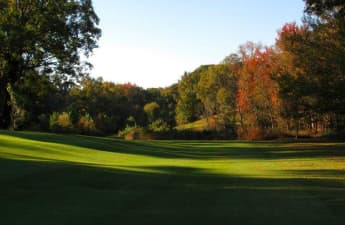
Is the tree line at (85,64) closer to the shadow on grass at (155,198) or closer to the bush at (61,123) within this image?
the bush at (61,123)

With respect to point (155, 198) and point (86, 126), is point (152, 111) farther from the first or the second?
point (155, 198)

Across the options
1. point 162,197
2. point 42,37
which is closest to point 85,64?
point 42,37

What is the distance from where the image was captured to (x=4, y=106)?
46.6m

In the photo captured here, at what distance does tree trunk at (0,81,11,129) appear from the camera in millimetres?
45684

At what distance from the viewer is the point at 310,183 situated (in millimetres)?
16609

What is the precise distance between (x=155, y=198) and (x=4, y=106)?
123ft

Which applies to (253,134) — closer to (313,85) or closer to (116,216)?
(313,85)

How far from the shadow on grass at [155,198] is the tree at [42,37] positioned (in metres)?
24.8

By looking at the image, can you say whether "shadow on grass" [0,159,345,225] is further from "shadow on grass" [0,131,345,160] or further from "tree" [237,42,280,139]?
"tree" [237,42,280,139]

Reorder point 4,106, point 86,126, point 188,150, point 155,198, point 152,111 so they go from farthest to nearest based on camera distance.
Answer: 1. point 152,111
2. point 86,126
3. point 4,106
4. point 188,150
5. point 155,198

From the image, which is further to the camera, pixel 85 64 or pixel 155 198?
pixel 85 64

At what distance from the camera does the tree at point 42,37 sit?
4106 centimetres

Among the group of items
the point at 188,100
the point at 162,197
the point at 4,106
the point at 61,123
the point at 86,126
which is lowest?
the point at 162,197

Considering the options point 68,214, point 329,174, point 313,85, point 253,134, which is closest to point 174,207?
point 68,214
